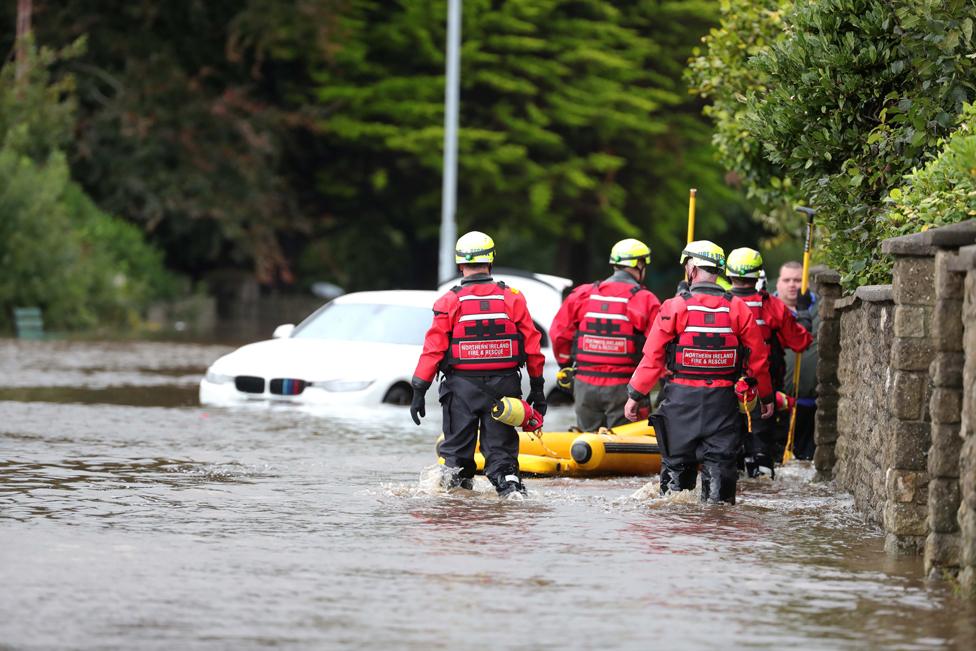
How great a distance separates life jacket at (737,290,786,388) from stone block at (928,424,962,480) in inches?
170

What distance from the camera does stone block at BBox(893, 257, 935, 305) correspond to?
32.6 ft

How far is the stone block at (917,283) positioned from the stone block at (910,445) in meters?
0.62

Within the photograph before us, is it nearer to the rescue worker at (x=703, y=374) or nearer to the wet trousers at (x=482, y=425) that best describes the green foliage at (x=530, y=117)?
the wet trousers at (x=482, y=425)

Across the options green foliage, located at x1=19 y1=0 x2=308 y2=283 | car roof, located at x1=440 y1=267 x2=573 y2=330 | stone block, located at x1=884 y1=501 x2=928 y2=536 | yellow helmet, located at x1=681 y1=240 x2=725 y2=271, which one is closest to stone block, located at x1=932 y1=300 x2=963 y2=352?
stone block, located at x1=884 y1=501 x2=928 y2=536

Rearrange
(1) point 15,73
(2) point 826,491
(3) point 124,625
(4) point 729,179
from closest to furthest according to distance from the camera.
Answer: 1. (3) point 124,625
2. (2) point 826,491
3. (4) point 729,179
4. (1) point 15,73

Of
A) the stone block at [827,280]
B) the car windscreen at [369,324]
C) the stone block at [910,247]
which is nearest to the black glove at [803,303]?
the stone block at [827,280]

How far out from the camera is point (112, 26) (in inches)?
1672

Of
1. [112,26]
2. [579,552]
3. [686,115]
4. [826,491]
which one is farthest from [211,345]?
[579,552]

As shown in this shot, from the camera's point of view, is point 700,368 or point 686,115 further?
point 686,115

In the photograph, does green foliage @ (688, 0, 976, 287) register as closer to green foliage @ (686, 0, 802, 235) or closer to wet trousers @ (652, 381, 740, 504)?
wet trousers @ (652, 381, 740, 504)

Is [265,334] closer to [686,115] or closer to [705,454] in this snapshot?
[686,115]

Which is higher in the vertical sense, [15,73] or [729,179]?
[15,73]

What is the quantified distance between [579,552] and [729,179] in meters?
13.3

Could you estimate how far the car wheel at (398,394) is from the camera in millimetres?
18906
